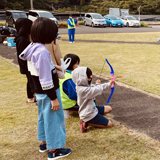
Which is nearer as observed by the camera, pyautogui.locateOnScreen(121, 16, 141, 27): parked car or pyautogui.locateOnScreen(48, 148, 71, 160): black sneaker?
pyautogui.locateOnScreen(48, 148, 71, 160): black sneaker

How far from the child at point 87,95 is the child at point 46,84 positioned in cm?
50

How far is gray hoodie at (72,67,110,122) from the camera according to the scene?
272 cm

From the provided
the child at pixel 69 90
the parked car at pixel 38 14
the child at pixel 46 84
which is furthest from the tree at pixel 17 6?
the child at pixel 46 84

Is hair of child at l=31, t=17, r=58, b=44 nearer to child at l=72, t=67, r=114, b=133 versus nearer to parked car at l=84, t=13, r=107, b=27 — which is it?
child at l=72, t=67, r=114, b=133

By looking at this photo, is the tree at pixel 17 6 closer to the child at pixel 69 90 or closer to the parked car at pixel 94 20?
the parked car at pixel 94 20

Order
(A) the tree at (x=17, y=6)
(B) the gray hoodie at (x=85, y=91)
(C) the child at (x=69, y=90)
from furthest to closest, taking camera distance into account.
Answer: (A) the tree at (x=17, y=6)
(C) the child at (x=69, y=90)
(B) the gray hoodie at (x=85, y=91)

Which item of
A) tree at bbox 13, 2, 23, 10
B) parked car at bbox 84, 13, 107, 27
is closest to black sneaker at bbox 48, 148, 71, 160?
parked car at bbox 84, 13, 107, 27

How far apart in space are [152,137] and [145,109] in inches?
35.4

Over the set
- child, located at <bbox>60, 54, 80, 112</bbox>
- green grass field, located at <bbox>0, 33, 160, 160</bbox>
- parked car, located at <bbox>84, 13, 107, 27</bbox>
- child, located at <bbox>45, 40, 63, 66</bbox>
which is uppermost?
parked car, located at <bbox>84, 13, 107, 27</bbox>

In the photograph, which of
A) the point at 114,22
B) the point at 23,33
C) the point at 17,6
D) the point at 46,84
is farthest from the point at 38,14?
the point at 17,6

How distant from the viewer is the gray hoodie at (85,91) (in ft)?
8.92

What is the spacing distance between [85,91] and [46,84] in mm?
824

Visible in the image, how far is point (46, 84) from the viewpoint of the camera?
2.06 m

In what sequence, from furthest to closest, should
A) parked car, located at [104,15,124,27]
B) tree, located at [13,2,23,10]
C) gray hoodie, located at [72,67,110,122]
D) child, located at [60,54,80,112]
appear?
tree, located at [13,2,23,10] → parked car, located at [104,15,124,27] → child, located at [60,54,80,112] → gray hoodie, located at [72,67,110,122]
